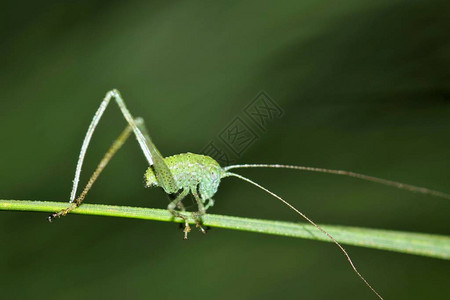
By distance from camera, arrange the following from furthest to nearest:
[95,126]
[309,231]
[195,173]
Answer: [195,173], [95,126], [309,231]

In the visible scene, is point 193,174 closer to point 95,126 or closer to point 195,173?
point 195,173

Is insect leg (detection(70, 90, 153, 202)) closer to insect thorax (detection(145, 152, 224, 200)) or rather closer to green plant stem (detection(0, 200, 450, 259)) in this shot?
insect thorax (detection(145, 152, 224, 200))

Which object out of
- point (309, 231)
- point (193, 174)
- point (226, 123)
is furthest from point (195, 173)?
point (309, 231)

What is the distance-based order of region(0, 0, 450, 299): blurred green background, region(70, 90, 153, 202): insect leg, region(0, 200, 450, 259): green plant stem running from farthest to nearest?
region(0, 0, 450, 299): blurred green background, region(70, 90, 153, 202): insect leg, region(0, 200, 450, 259): green plant stem

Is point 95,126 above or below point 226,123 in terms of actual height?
above

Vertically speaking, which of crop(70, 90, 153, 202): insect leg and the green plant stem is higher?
crop(70, 90, 153, 202): insect leg

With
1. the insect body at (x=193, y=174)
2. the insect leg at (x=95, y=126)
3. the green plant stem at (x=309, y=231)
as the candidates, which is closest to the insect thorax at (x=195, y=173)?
the insect body at (x=193, y=174)

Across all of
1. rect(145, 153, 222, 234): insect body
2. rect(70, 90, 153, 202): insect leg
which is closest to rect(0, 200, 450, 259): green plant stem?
rect(70, 90, 153, 202): insect leg
